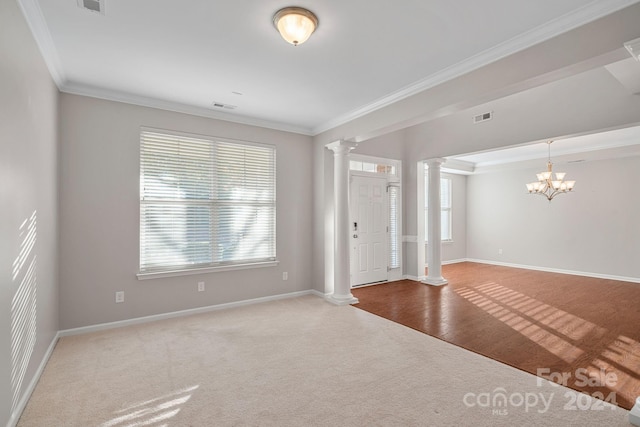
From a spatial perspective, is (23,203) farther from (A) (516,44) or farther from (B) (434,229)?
(B) (434,229)

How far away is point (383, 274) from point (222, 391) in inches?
170

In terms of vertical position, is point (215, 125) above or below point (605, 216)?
above

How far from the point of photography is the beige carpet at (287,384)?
2.08 metres

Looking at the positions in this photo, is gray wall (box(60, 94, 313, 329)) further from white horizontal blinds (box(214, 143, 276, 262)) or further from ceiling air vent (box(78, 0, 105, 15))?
ceiling air vent (box(78, 0, 105, 15))

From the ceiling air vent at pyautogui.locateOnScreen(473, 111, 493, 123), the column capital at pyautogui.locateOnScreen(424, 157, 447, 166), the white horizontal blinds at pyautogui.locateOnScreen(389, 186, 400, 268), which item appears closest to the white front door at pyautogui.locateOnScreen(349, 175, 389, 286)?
the white horizontal blinds at pyautogui.locateOnScreen(389, 186, 400, 268)

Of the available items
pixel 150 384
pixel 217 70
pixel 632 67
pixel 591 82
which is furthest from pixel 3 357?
pixel 591 82

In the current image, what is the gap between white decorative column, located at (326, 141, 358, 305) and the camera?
478cm

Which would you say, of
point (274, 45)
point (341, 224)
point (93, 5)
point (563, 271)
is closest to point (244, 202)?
point (341, 224)

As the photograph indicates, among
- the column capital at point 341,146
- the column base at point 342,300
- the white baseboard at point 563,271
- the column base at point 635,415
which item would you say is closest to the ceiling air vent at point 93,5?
the column capital at point 341,146

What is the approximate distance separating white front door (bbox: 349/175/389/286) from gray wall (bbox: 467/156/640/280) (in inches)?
159

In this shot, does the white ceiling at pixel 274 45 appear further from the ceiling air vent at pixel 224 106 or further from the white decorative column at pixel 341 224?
the white decorative column at pixel 341 224

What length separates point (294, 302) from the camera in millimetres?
4773

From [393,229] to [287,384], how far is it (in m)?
4.40

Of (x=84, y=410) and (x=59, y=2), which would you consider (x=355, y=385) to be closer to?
(x=84, y=410)
